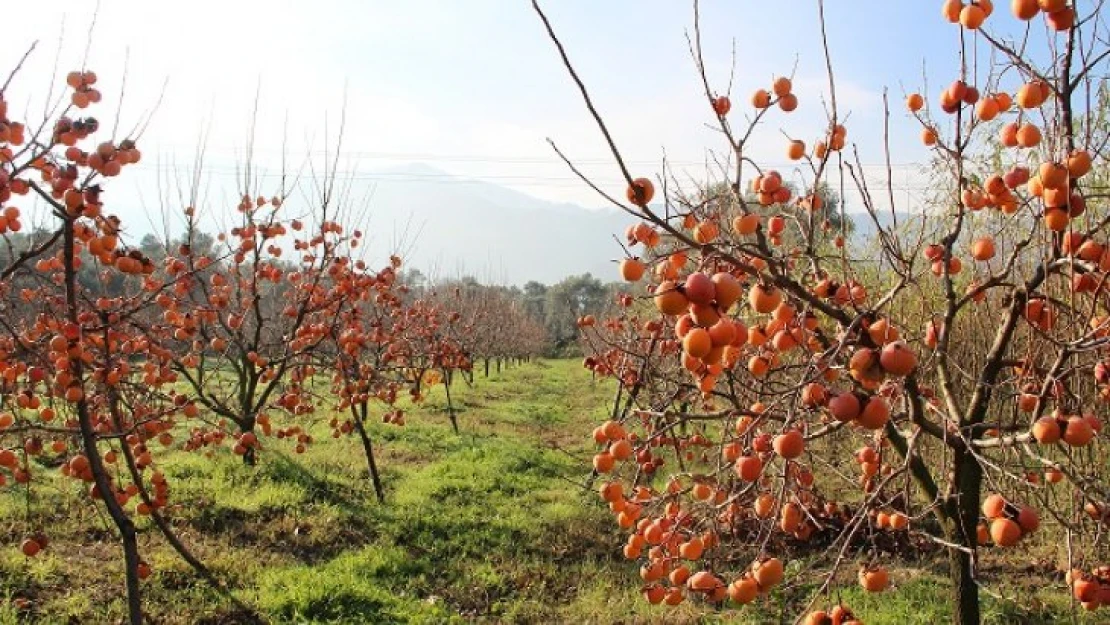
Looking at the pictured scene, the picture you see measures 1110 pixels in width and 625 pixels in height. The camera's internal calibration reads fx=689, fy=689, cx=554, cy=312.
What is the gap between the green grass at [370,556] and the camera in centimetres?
454

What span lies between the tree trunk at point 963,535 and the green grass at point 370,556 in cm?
214

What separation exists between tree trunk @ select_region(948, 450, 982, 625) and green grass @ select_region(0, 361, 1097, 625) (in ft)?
7.01

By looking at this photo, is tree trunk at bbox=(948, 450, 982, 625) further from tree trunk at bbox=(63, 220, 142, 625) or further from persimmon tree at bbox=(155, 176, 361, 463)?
persimmon tree at bbox=(155, 176, 361, 463)

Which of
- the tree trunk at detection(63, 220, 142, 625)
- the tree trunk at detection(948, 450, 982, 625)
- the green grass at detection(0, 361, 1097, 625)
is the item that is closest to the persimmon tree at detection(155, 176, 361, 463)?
the green grass at detection(0, 361, 1097, 625)

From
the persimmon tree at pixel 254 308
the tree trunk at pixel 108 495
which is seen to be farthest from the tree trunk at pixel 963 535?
the persimmon tree at pixel 254 308

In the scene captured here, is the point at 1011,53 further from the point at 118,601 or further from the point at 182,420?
the point at 182,420

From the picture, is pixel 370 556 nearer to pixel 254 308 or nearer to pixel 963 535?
pixel 254 308

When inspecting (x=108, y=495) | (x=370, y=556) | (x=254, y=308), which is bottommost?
(x=370, y=556)

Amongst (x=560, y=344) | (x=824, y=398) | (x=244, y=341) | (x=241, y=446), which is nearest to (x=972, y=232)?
(x=824, y=398)

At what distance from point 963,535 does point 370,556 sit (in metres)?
4.36

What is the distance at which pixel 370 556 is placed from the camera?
18.0 feet

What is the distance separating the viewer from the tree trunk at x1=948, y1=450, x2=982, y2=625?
250 centimetres

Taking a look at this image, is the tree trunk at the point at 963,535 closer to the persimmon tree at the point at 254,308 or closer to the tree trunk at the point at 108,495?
the tree trunk at the point at 108,495

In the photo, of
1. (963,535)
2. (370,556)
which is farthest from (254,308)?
(963,535)
